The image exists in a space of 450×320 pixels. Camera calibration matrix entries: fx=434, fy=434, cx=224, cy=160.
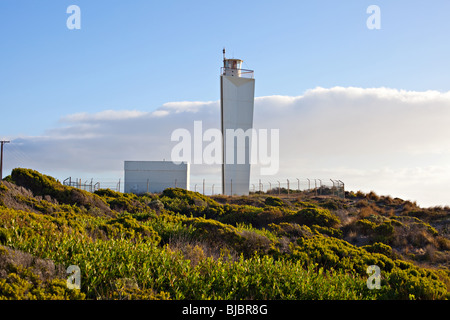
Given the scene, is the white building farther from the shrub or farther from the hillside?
the shrub

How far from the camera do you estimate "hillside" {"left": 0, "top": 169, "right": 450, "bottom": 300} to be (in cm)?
556

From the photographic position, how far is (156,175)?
1356 inches

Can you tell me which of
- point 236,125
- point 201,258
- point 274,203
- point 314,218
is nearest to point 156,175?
point 236,125

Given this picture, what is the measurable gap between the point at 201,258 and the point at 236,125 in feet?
77.8

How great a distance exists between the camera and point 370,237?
550 inches

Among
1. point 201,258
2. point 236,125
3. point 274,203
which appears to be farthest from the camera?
point 236,125

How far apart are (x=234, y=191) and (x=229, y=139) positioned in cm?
376

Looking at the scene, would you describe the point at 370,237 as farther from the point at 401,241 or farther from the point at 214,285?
the point at 214,285

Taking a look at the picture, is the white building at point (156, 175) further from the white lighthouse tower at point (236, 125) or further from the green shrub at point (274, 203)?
the green shrub at point (274, 203)

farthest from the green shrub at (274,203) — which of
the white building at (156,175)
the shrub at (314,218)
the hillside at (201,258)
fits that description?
the white building at (156,175)

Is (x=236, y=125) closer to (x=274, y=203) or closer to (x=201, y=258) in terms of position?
(x=274, y=203)

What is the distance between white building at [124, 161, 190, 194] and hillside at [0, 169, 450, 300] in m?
18.8
